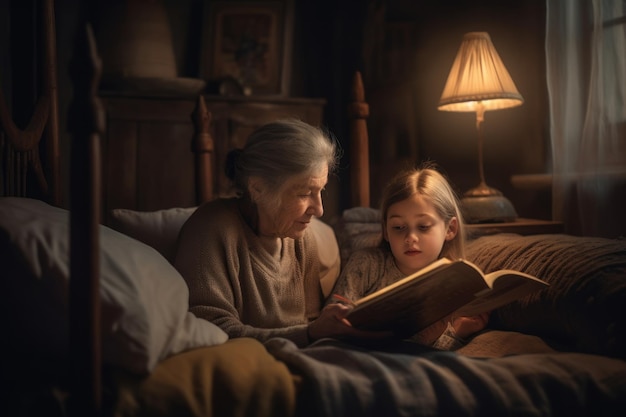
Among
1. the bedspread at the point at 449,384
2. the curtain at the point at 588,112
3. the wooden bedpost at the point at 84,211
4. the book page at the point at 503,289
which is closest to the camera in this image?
the wooden bedpost at the point at 84,211

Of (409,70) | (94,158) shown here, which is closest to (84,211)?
(94,158)

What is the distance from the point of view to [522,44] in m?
2.95

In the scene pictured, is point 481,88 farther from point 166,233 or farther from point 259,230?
point 166,233

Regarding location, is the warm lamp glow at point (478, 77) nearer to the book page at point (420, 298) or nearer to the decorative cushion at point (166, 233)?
the decorative cushion at point (166, 233)

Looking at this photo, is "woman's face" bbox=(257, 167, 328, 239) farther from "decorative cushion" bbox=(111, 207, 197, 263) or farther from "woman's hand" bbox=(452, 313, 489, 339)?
"woman's hand" bbox=(452, 313, 489, 339)

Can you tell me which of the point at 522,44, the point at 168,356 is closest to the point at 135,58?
the point at 522,44

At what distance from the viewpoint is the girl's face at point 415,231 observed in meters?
1.70

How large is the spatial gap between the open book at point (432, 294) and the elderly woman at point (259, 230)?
0.30m

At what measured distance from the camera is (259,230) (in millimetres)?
1704

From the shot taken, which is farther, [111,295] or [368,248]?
[368,248]

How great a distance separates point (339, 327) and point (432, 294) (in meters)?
0.22

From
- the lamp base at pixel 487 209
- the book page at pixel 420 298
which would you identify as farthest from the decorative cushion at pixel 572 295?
the lamp base at pixel 487 209

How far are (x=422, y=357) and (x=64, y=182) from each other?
3.12 meters

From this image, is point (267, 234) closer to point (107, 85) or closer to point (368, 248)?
point (368, 248)
